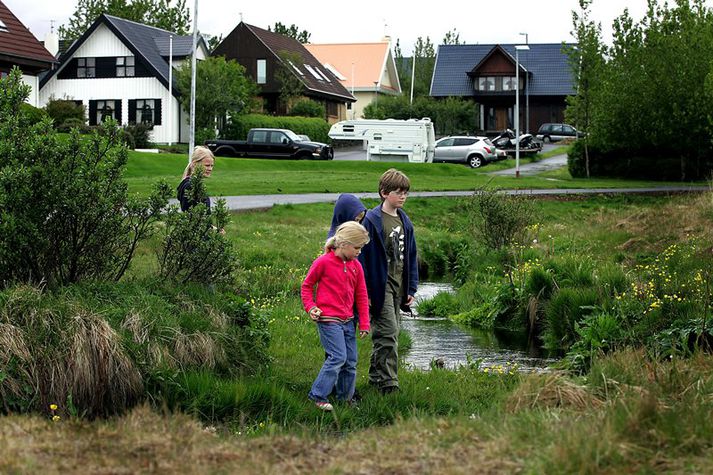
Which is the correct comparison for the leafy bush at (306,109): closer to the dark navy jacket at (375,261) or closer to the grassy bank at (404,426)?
the grassy bank at (404,426)

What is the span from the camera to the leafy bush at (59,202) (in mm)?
9234

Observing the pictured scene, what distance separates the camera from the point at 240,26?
73688 millimetres

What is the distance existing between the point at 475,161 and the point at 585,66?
10.7m

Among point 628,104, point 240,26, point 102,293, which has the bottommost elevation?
point 102,293

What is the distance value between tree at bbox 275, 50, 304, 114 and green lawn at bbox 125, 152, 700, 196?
68.1 feet

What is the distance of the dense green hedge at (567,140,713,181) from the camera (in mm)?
42594

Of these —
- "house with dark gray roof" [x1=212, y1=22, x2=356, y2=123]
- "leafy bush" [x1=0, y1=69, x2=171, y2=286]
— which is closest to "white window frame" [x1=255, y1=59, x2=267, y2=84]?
"house with dark gray roof" [x1=212, y1=22, x2=356, y2=123]

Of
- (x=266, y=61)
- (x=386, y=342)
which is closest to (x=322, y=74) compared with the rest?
(x=266, y=61)

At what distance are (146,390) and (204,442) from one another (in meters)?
2.58

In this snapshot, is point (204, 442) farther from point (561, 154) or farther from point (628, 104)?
point (561, 154)

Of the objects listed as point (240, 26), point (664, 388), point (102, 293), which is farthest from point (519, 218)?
point (240, 26)

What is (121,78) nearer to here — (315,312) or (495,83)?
(495,83)

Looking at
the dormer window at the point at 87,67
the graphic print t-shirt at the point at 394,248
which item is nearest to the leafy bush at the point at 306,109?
the dormer window at the point at 87,67

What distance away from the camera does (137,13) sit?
81375 millimetres
